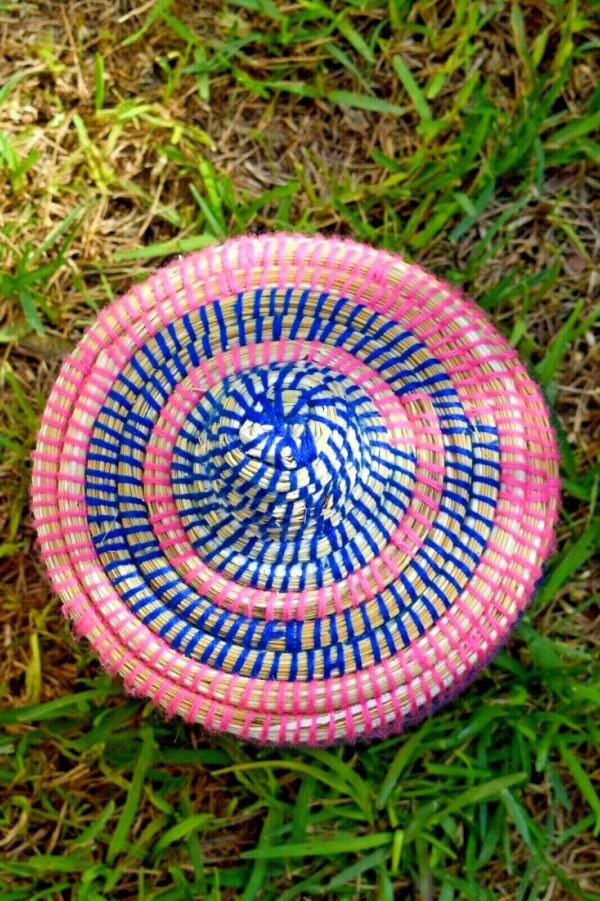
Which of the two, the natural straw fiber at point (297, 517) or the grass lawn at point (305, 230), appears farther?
the grass lawn at point (305, 230)

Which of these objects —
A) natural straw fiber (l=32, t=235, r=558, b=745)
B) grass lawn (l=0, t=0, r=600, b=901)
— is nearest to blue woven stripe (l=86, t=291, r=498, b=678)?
natural straw fiber (l=32, t=235, r=558, b=745)

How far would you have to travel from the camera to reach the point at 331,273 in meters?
1.37

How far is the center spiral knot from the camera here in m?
1.28

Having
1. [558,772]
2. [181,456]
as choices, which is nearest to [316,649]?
[181,456]

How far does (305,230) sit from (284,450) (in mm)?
598

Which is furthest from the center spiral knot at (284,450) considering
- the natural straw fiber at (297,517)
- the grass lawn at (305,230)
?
the grass lawn at (305,230)

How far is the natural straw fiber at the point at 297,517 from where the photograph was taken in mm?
1353

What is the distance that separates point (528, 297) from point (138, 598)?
2.72 ft

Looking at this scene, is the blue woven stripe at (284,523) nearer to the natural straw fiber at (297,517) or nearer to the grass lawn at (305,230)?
the natural straw fiber at (297,517)

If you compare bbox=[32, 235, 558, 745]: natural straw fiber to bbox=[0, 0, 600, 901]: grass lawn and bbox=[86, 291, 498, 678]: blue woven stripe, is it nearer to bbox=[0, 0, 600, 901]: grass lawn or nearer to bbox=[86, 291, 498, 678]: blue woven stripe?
bbox=[86, 291, 498, 678]: blue woven stripe

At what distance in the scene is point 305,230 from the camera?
68.6 inches

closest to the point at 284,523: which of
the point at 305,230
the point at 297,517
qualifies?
the point at 297,517

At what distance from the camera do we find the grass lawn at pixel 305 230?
5.44ft

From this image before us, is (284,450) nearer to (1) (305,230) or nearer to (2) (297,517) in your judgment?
(2) (297,517)
